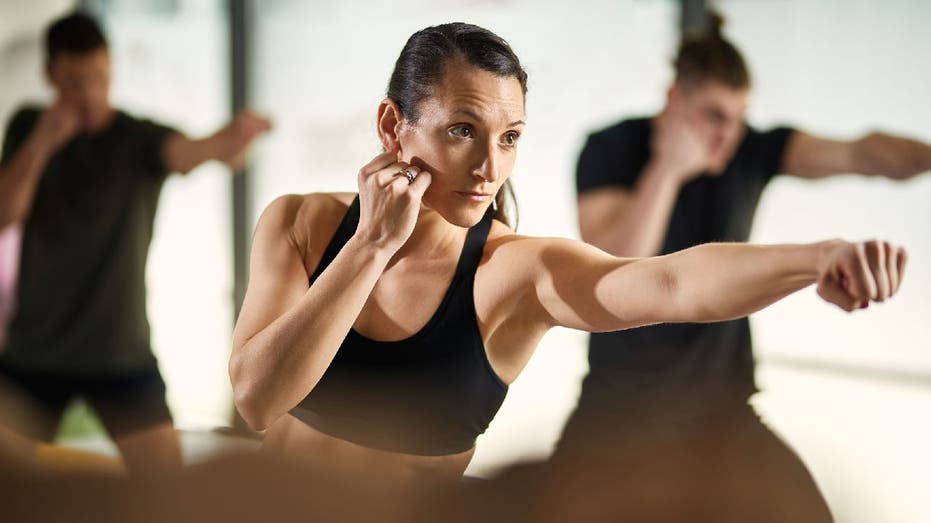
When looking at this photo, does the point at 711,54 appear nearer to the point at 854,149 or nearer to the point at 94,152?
the point at 854,149

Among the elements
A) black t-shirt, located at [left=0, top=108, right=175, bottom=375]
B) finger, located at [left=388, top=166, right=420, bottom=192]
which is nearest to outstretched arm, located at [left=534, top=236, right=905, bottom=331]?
finger, located at [left=388, top=166, right=420, bottom=192]

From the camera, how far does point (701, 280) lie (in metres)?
0.49

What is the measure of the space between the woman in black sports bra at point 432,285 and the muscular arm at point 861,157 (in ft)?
1.78

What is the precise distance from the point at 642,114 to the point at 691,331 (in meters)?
0.65

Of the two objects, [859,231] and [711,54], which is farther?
[859,231]

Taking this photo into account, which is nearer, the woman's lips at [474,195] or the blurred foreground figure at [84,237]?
the woman's lips at [474,195]

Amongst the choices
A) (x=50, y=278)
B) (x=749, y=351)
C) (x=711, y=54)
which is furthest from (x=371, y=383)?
(x=50, y=278)

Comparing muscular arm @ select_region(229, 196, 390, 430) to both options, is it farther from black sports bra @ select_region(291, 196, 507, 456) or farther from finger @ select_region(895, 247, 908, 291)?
finger @ select_region(895, 247, 908, 291)

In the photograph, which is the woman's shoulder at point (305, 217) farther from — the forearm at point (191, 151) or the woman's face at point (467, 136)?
the forearm at point (191, 151)

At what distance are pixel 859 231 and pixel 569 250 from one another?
113 centimetres

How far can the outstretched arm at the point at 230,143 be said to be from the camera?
83 cm

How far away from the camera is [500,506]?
30 cm

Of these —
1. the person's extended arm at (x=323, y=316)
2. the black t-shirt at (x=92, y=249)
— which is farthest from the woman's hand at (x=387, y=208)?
the black t-shirt at (x=92, y=249)

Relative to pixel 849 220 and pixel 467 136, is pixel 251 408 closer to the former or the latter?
pixel 467 136
